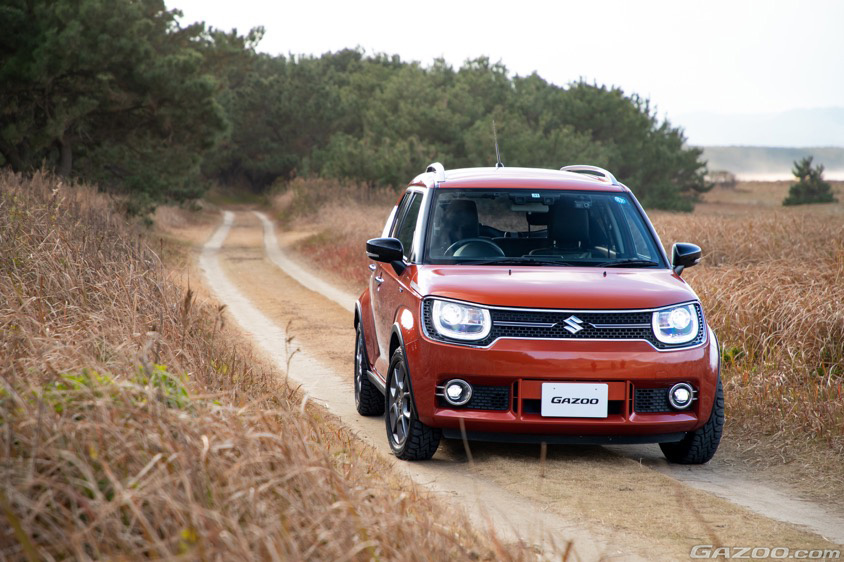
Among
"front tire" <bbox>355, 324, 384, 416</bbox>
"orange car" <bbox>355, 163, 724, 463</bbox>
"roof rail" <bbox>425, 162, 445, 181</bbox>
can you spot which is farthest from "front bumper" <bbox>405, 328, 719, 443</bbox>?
"front tire" <bbox>355, 324, 384, 416</bbox>

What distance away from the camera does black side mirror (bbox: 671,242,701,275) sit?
6742 mm

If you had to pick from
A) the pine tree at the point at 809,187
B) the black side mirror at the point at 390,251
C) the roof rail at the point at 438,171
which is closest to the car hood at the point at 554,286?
the black side mirror at the point at 390,251

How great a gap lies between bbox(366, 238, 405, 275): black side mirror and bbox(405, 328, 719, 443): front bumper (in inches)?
40.5

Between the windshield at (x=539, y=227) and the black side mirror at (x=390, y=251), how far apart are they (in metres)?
0.21

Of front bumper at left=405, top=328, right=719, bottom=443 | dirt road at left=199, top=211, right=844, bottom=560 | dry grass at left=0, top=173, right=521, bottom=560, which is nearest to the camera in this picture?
dry grass at left=0, top=173, right=521, bottom=560

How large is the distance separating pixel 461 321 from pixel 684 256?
6.11 ft

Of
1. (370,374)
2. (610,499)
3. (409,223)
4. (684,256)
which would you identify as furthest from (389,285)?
(610,499)

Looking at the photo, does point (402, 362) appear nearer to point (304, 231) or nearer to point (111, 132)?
point (111, 132)

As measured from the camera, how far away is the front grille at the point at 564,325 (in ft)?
18.8

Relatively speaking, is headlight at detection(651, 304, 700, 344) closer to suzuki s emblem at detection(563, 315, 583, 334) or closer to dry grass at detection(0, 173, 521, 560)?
suzuki s emblem at detection(563, 315, 583, 334)

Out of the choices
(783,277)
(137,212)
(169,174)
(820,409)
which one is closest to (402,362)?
(820,409)

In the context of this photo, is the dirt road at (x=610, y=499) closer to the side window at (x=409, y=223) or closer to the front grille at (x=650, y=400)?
the front grille at (x=650, y=400)

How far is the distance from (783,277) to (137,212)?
22291 mm

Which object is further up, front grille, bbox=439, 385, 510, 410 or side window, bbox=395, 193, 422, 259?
side window, bbox=395, 193, 422, 259
